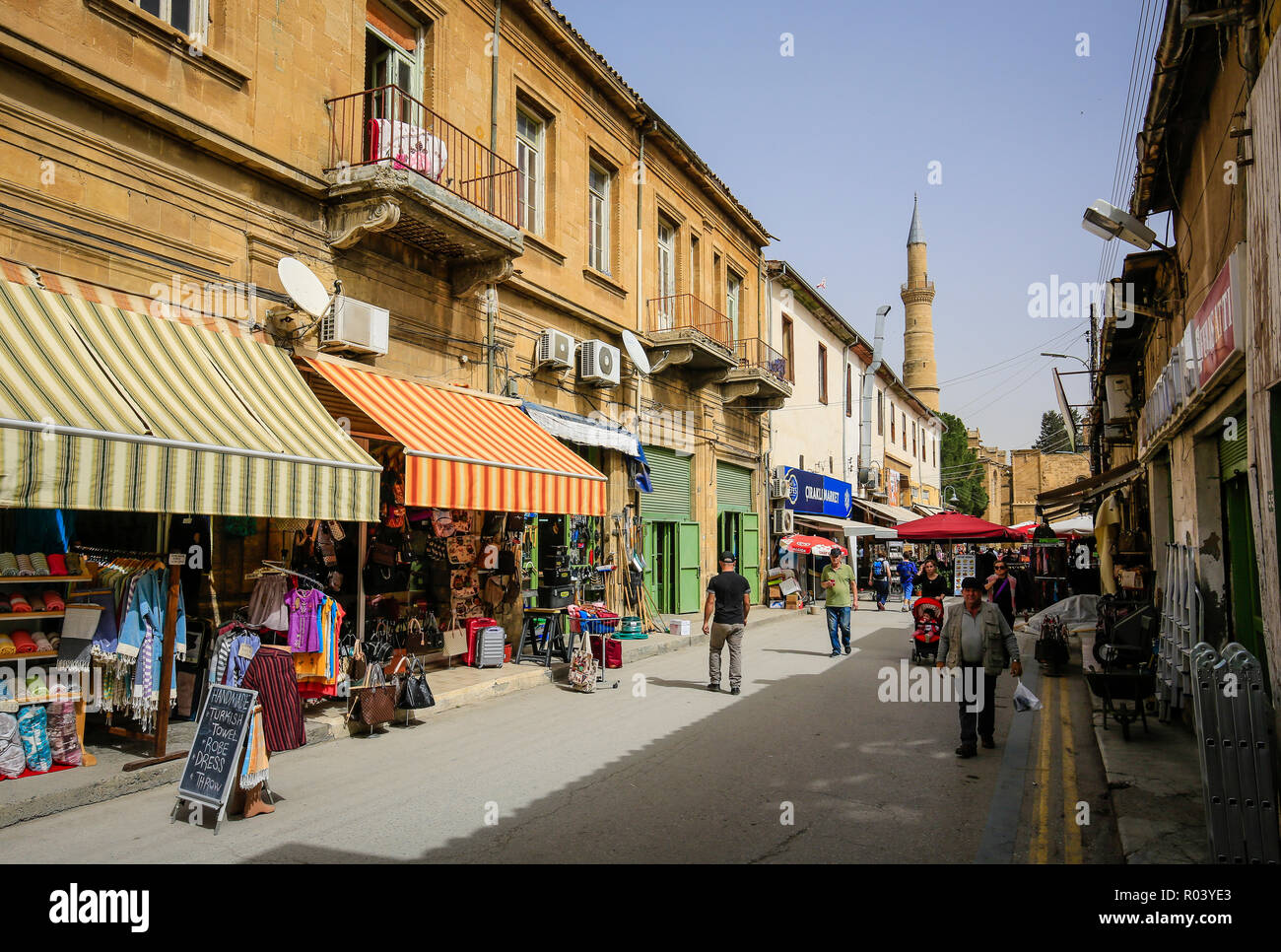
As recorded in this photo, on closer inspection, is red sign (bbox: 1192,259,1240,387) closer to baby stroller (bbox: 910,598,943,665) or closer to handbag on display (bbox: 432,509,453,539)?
baby stroller (bbox: 910,598,943,665)

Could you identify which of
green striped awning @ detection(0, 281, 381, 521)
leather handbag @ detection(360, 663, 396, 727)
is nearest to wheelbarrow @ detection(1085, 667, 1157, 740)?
leather handbag @ detection(360, 663, 396, 727)

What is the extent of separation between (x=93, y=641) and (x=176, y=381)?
228 centimetres

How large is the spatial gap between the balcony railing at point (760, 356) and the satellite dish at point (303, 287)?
14.2 metres

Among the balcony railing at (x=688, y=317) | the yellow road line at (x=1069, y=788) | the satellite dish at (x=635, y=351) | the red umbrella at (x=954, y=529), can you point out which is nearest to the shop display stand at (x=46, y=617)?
the yellow road line at (x=1069, y=788)

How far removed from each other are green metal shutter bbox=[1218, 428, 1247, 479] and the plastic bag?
3176mm

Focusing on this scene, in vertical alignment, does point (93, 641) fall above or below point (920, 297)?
A: below

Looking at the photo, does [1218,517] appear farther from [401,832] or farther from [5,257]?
[5,257]

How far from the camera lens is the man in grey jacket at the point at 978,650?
313 inches

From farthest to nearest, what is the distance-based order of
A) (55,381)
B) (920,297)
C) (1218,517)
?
(920,297) < (1218,517) < (55,381)

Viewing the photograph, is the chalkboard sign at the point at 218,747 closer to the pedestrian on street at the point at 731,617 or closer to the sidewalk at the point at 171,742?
the sidewalk at the point at 171,742

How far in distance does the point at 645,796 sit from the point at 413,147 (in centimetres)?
831

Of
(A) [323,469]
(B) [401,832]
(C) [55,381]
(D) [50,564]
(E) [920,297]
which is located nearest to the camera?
(B) [401,832]
